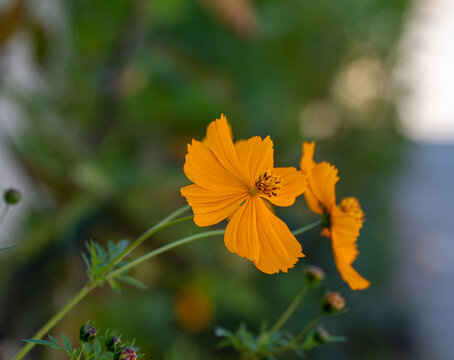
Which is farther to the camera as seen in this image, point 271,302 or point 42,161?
point 271,302

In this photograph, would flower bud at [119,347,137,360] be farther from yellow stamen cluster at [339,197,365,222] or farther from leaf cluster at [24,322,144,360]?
yellow stamen cluster at [339,197,365,222]

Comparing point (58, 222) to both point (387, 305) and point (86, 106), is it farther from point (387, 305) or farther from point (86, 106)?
point (387, 305)

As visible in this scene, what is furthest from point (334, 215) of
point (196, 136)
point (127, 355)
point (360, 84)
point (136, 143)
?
point (360, 84)

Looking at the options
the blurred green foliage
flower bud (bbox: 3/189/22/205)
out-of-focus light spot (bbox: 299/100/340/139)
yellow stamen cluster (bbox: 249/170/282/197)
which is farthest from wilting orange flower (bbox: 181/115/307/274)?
out-of-focus light spot (bbox: 299/100/340/139)

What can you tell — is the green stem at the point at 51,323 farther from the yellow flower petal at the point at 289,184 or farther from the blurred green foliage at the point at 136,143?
the blurred green foliage at the point at 136,143

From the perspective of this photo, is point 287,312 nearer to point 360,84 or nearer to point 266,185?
point 266,185

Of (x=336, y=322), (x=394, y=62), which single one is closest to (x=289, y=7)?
(x=394, y=62)

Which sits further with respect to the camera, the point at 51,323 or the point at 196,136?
the point at 196,136
